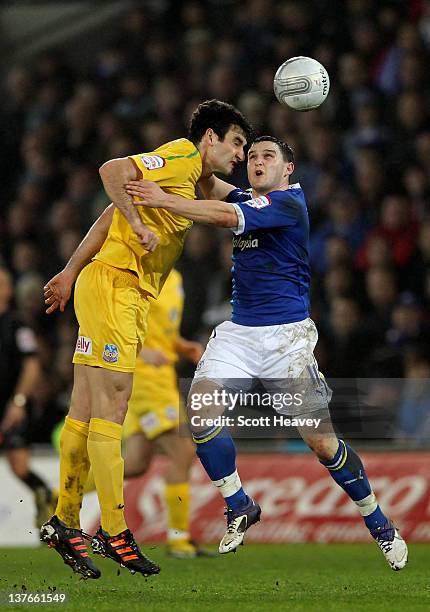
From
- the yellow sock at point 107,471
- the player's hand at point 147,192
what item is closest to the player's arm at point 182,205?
the player's hand at point 147,192

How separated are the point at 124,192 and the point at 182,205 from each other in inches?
12.5

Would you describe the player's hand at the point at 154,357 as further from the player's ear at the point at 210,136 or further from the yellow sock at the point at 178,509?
the player's ear at the point at 210,136

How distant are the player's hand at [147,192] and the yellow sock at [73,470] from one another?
4.05 feet

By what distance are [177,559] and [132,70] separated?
774cm

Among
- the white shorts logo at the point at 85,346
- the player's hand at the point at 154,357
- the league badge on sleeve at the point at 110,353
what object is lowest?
the player's hand at the point at 154,357

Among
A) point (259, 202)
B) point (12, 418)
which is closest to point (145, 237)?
point (259, 202)

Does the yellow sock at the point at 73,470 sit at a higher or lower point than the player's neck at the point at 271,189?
lower

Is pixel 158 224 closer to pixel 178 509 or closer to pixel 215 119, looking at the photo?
pixel 215 119

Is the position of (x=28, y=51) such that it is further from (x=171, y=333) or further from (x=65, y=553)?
(x=65, y=553)

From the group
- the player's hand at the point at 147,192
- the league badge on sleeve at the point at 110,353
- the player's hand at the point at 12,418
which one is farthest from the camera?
the player's hand at the point at 12,418

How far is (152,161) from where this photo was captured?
6.37m

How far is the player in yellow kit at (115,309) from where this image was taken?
6.22 metres

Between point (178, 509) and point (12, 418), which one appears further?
point (12, 418)

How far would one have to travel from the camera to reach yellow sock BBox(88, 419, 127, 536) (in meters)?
6.19
